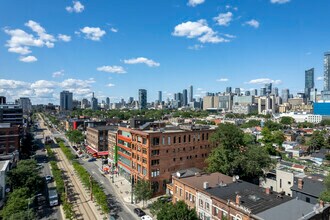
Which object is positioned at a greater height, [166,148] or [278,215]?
[166,148]

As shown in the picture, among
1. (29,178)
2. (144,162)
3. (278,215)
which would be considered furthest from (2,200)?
(278,215)

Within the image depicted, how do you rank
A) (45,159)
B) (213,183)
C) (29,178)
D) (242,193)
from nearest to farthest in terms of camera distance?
(242,193), (213,183), (29,178), (45,159)

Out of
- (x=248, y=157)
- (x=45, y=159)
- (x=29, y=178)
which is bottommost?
(x=45, y=159)

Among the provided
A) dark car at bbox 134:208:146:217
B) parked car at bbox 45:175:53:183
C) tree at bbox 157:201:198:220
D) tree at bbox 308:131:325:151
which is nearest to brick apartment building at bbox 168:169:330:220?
tree at bbox 157:201:198:220

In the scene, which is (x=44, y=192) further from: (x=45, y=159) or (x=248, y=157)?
(x=248, y=157)

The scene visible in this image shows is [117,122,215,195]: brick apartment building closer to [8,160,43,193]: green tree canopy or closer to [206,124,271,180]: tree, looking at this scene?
[206,124,271,180]: tree

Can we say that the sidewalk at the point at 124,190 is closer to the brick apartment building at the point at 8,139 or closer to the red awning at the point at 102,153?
the red awning at the point at 102,153
